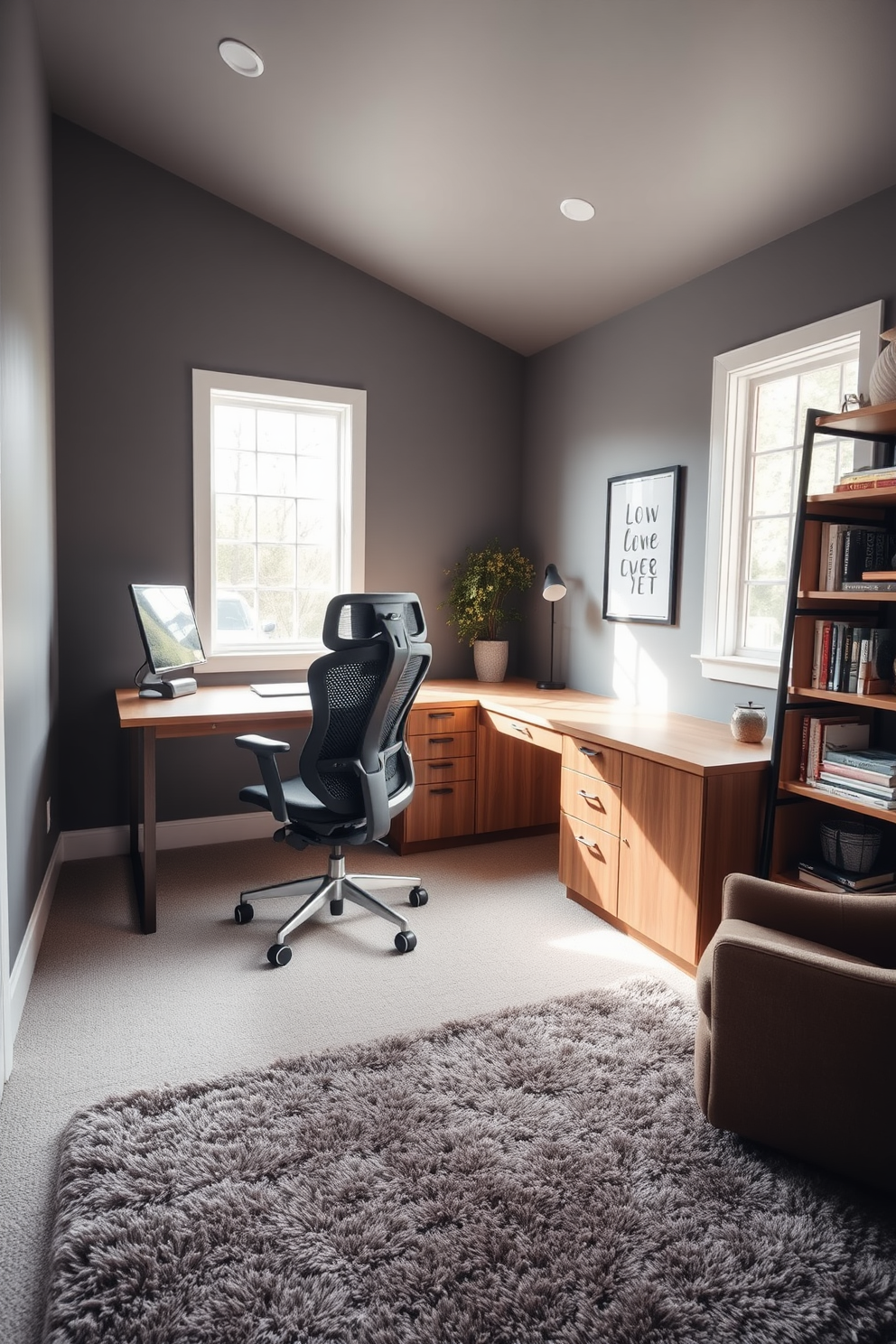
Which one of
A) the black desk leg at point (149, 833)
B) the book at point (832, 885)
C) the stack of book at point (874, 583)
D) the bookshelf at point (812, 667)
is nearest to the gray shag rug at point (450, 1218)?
the book at point (832, 885)

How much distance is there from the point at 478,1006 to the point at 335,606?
4.32ft

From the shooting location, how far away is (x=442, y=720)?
3.89m

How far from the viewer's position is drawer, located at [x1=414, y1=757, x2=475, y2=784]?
389 cm

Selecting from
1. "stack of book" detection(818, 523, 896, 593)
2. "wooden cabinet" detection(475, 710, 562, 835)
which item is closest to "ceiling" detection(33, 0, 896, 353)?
"stack of book" detection(818, 523, 896, 593)

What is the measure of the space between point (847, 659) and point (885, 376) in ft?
2.64

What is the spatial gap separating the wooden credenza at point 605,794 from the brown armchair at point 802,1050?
28.2 inches

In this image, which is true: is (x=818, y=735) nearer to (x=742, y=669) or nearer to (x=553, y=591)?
(x=742, y=669)

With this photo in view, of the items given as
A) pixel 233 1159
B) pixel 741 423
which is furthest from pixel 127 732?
pixel 741 423

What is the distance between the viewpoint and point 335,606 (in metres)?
2.77

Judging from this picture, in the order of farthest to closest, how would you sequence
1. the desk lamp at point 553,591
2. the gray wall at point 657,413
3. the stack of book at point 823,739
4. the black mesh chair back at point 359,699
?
1. the desk lamp at point 553,591
2. the gray wall at point 657,413
3. the black mesh chair back at point 359,699
4. the stack of book at point 823,739

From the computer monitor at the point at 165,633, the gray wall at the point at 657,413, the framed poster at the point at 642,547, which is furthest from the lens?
the framed poster at the point at 642,547

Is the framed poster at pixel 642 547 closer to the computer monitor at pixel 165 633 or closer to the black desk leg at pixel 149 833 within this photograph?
the computer monitor at pixel 165 633

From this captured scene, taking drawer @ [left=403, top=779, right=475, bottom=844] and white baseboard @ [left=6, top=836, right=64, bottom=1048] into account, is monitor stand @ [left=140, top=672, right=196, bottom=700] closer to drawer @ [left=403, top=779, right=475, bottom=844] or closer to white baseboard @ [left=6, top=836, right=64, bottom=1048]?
white baseboard @ [left=6, top=836, right=64, bottom=1048]

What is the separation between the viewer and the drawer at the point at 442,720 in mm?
3828
